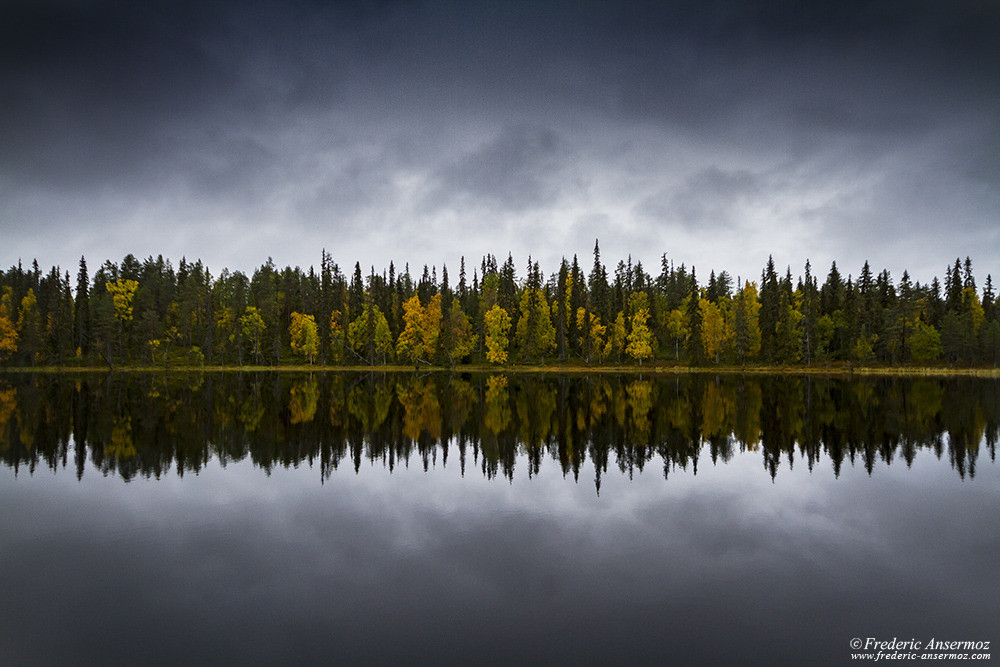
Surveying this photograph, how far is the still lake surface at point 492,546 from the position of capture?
10.9 metres

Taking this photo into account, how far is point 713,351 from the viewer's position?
124 meters

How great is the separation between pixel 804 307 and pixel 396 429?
397 feet

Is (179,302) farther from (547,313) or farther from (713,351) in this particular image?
(713,351)

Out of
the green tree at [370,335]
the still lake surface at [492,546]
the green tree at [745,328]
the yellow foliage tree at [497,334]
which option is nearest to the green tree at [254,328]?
the green tree at [370,335]

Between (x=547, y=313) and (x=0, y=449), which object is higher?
(x=547, y=313)

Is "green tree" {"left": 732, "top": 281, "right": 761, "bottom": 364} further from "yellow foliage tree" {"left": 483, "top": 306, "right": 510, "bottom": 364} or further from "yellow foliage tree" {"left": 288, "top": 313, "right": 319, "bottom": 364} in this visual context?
"yellow foliage tree" {"left": 288, "top": 313, "right": 319, "bottom": 364}

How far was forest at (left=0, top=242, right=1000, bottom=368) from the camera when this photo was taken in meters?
119

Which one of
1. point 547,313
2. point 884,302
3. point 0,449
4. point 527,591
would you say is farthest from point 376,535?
point 884,302

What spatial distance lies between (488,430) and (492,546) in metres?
20.5

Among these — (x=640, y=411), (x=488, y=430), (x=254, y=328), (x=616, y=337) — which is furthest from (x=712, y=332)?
(x=254, y=328)

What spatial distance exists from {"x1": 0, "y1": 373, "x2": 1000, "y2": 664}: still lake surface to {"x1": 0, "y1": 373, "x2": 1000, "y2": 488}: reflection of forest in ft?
1.14

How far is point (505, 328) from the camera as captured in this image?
12606 cm

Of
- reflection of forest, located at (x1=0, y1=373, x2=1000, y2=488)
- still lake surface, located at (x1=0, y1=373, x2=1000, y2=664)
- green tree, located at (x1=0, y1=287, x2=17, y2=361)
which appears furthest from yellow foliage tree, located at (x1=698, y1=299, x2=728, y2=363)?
green tree, located at (x1=0, y1=287, x2=17, y2=361)

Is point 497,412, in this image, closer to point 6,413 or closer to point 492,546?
point 492,546
